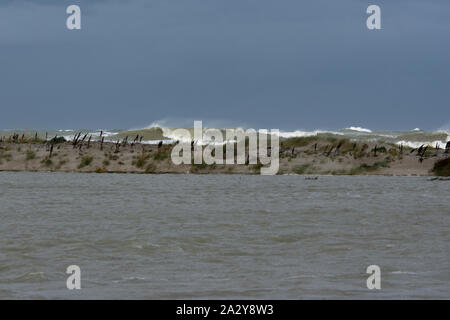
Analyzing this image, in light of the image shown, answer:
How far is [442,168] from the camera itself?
65.4 meters

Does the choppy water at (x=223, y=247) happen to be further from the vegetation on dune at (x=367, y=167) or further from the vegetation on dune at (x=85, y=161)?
the vegetation on dune at (x=85, y=161)

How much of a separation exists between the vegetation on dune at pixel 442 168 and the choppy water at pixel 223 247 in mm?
30462

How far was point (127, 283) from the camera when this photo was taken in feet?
48.9

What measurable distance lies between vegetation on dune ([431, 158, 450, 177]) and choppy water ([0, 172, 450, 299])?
1199 inches

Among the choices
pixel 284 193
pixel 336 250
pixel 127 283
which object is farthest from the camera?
pixel 284 193

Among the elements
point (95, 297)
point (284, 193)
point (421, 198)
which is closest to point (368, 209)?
point (421, 198)

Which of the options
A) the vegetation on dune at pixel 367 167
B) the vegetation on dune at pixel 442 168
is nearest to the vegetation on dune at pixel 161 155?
Result: the vegetation on dune at pixel 367 167

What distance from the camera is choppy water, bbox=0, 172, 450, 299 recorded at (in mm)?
14531

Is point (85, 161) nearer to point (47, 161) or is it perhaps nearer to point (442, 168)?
point (47, 161)

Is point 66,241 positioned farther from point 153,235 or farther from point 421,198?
point 421,198

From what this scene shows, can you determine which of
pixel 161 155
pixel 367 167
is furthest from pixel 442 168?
pixel 161 155

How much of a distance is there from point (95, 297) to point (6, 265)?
3790 mm

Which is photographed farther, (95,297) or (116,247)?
(116,247)
